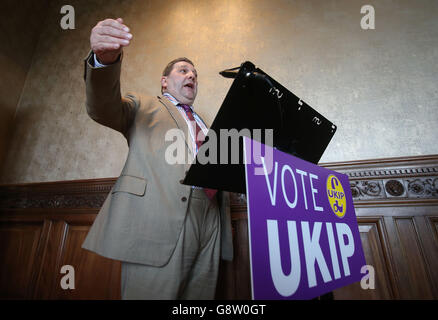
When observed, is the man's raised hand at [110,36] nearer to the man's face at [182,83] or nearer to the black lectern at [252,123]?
the black lectern at [252,123]

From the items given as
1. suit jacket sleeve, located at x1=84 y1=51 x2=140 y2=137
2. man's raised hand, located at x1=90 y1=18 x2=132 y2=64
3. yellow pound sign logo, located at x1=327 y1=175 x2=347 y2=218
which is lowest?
yellow pound sign logo, located at x1=327 y1=175 x2=347 y2=218

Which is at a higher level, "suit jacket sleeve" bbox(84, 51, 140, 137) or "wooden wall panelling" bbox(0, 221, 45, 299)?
"suit jacket sleeve" bbox(84, 51, 140, 137)

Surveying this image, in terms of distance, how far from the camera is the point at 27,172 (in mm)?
1953

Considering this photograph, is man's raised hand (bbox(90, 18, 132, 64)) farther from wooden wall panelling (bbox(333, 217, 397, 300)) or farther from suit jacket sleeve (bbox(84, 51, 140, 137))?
wooden wall panelling (bbox(333, 217, 397, 300))

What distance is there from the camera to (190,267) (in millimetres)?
743

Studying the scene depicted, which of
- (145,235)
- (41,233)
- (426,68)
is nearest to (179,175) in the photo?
(145,235)

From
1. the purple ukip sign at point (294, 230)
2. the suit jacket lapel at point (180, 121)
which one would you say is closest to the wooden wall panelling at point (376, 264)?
the purple ukip sign at point (294, 230)

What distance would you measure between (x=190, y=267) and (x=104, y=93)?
61 cm

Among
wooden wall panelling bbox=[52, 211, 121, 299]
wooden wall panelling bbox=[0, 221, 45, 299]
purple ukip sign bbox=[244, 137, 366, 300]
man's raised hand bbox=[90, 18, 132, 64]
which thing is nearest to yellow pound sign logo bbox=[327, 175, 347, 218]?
purple ukip sign bbox=[244, 137, 366, 300]

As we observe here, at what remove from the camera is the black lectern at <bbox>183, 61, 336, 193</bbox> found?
1.70 feet

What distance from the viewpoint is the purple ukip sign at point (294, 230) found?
39cm

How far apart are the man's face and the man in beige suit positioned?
0.47ft

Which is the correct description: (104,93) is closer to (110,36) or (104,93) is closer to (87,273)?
(110,36)
